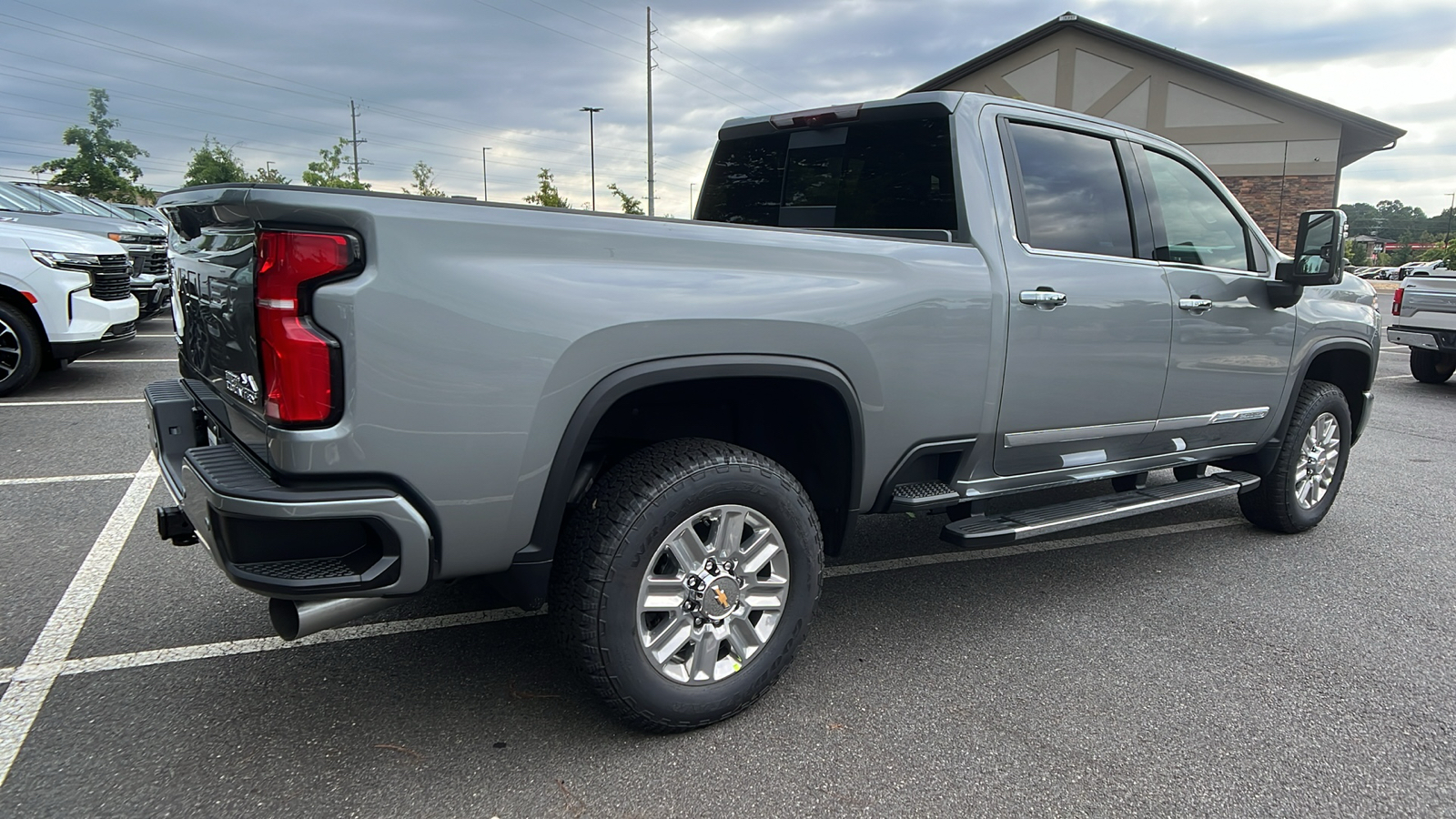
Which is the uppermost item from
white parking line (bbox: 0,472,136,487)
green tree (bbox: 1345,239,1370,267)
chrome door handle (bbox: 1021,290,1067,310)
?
green tree (bbox: 1345,239,1370,267)

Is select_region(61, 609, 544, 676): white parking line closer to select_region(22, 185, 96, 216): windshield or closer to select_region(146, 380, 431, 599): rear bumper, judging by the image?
select_region(146, 380, 431, 599): rear bumper

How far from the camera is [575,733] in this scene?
101 inches

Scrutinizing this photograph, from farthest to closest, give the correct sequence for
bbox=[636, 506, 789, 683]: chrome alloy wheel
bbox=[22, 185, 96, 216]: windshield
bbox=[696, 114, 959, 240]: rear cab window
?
bbox=[22, 185, 96, 216]: windshield
bbox=[696, 114, 959, 240]: rear cab window
bbox=[636, 506, 789, 683]: chrome alloy wheel

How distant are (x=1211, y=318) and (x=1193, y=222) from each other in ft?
1.57

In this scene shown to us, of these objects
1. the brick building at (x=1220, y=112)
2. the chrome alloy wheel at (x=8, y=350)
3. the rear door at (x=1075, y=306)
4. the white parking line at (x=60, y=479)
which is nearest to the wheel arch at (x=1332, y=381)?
the rear door at (x=1075, y=306)

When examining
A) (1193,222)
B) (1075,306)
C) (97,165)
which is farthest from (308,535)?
(97,165)

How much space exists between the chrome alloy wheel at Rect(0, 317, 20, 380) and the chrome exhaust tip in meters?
7.04

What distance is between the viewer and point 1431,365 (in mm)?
10797

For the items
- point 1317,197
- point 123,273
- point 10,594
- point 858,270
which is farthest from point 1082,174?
point 1317,197

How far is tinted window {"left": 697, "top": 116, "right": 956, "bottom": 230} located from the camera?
3264 mm

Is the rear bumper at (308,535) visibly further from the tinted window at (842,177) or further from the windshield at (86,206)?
the windshield at (86,206)

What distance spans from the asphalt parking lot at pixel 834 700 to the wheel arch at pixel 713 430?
1.76ft

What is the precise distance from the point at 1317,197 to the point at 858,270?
30.1 meters

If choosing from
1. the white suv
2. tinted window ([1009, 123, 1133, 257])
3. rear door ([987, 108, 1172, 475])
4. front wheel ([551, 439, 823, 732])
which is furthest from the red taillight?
the white suv
